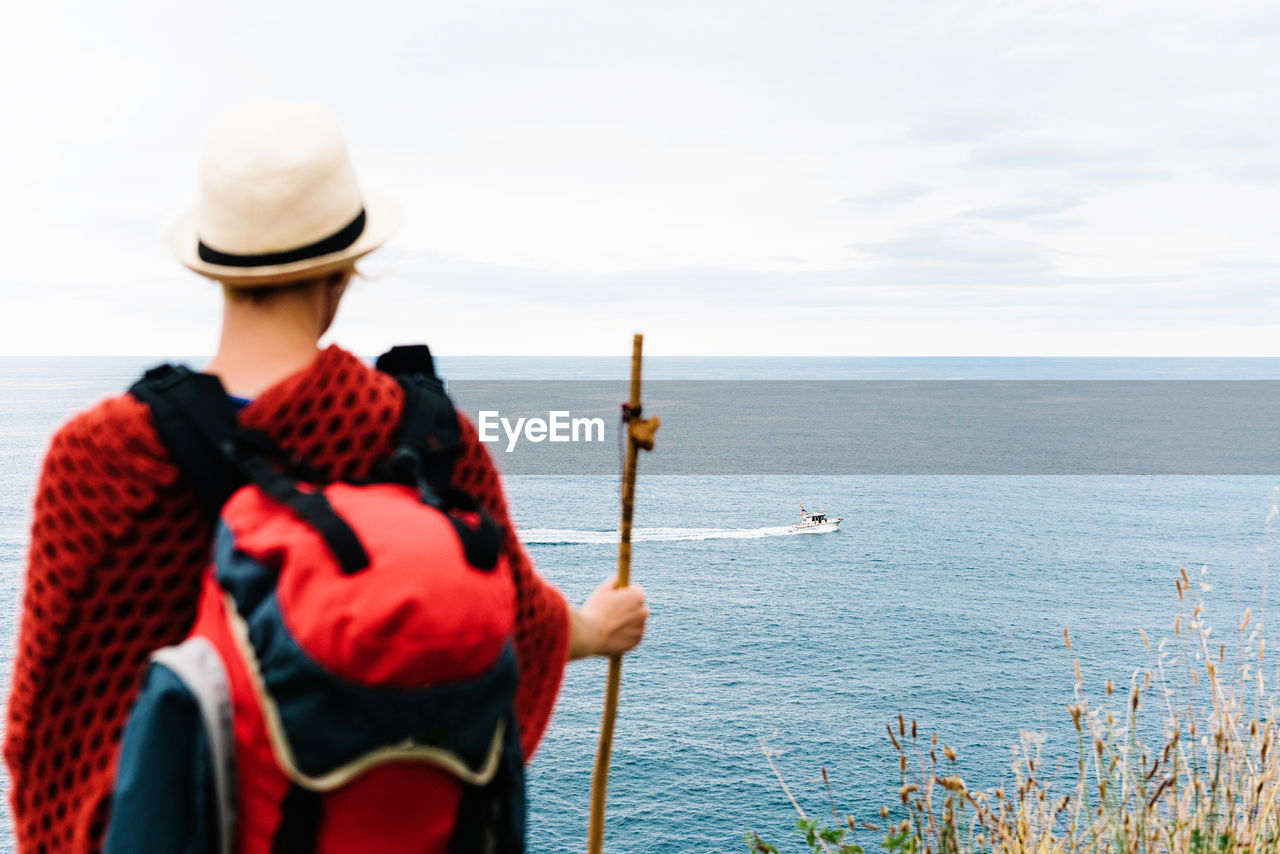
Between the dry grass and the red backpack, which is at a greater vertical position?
the red backpack

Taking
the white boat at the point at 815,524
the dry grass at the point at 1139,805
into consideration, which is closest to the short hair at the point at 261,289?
the dry grass at the point at 1139,805

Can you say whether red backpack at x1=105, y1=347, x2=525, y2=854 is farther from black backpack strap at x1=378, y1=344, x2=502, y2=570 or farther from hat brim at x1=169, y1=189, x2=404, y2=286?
hat brim at x1=169, y1=189, x2=404, y2=286

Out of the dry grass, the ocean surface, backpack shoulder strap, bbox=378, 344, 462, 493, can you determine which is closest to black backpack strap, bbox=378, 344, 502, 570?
backpack shoulder strap, bbox=378, 344, 462, 493

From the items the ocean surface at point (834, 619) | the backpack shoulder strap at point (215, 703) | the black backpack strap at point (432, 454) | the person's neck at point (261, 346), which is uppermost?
the person's neck at point (261, 346)

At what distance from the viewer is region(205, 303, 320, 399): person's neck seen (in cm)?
156

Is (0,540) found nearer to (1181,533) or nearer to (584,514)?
(584,514)

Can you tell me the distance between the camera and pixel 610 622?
75.5 inches

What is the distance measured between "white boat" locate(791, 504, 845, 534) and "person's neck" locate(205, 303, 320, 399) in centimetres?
8104

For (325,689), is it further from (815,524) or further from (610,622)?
(815,524)

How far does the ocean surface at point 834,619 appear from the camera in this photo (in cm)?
4231

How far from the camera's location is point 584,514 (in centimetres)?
8569

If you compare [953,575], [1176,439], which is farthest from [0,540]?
[1176,439]

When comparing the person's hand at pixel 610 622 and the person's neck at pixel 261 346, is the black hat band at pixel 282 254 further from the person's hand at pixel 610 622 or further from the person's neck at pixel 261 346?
the person's hand at pixel 610 622

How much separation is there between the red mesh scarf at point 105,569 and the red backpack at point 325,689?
0.16m
